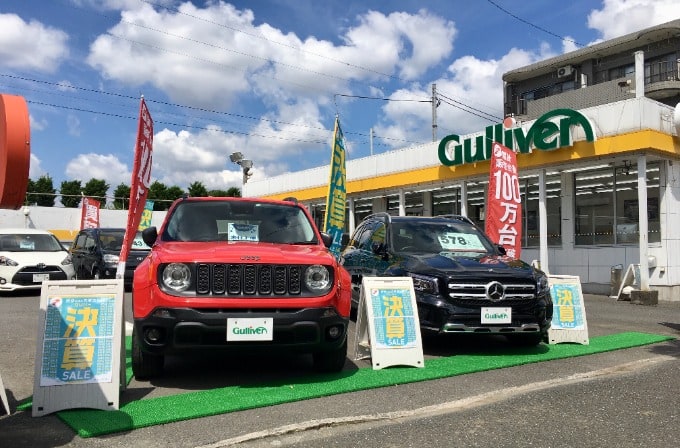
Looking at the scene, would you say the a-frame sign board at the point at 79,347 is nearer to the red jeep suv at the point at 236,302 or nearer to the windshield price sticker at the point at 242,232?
the red jeep suv at the point at 236,302

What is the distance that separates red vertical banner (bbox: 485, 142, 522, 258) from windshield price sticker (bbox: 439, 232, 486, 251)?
4.78 metres

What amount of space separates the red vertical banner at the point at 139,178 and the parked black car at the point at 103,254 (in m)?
6.67

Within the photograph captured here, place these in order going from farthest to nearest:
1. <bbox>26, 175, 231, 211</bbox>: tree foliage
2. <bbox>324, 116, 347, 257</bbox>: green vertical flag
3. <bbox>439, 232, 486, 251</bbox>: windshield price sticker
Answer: <bbox>26, 175, 231, 211</bbox>: tree foliage, <bbox>324, 116, 347, 257</bbox>: green vertical flag, <bbox>439, 232, 486, 251</bbox>: windshield price sticker

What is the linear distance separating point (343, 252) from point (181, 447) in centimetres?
685

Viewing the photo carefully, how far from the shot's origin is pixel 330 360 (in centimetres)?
549

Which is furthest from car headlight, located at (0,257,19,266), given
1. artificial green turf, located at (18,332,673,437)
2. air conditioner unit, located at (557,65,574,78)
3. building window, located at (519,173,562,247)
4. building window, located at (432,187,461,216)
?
air conditioner unit, located at (557,65,574,78)

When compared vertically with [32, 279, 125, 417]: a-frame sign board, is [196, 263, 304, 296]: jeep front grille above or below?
above

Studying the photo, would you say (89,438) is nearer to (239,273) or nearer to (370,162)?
(239,273)

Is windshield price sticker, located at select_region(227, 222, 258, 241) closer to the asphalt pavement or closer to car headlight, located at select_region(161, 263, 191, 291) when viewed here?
car headlight, located at select_region(161, 263, 191, 291)

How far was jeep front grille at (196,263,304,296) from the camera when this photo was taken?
4.89 metres

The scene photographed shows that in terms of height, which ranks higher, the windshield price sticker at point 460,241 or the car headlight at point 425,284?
the windshield price sticker at point 460,241

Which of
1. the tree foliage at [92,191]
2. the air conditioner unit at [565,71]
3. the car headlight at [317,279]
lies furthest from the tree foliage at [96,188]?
the car headlight at [317,279]

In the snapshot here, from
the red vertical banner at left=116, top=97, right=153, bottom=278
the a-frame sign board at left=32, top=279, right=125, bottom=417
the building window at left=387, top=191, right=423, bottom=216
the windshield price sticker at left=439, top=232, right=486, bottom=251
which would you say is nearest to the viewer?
the a-frame sign board at left=32, top=279, right=125, bottom=417

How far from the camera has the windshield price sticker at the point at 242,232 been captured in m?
5.82
